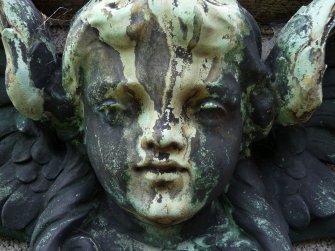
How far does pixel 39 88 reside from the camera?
112 centimetres

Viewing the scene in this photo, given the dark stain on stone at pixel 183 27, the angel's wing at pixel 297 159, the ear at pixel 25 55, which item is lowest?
the angel's wing at pixel 297 159

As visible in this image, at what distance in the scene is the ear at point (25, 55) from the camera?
3.59 feet

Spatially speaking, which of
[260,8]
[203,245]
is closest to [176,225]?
[203,245]

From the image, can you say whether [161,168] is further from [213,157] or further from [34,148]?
[34,148]

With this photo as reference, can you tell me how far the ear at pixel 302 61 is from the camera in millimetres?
1084

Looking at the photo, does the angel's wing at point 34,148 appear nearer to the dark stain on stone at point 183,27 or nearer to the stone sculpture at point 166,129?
the stone sculpture at point 166,129

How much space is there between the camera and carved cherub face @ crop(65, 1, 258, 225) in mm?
1016

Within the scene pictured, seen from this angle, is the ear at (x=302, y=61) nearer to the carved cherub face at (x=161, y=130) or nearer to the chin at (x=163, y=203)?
the carved cherub face at (x=161, y=130)

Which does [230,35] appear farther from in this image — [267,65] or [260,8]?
[260,8]

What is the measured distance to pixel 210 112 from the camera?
106 cm

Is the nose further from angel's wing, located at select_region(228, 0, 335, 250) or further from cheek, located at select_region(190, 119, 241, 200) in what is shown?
angel's wing, located at select_region(228, 0, 335, 250)

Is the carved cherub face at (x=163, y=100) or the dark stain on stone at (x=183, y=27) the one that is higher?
the dark stain on stone at (x=183, y=27)

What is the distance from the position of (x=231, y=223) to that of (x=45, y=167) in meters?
0.30

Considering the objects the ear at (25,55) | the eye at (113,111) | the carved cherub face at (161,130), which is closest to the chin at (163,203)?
the carved cherub face at (161,130)
